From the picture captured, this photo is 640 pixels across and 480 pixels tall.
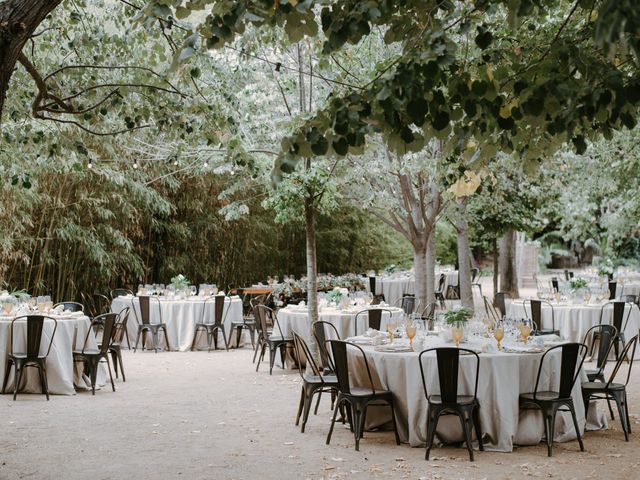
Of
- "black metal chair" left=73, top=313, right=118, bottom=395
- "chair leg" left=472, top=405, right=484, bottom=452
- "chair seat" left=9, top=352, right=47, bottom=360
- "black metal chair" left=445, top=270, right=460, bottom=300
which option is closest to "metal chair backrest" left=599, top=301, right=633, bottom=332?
"chair leg" left=472, top=405, right=484, bottom=452

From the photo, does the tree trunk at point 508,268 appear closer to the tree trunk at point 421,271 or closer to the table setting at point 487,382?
the tree trunk at point 421,271

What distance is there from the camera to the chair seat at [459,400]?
19.1 feet

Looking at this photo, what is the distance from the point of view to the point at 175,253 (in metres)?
15.6

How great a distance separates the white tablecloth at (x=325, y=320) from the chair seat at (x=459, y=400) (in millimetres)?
4014

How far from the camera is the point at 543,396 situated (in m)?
6.05

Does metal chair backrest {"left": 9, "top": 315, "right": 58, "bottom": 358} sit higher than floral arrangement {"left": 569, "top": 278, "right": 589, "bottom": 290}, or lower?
lower

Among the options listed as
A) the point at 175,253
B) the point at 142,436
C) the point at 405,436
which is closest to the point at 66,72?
the point at 142,436

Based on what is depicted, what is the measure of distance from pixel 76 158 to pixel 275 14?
440 cm

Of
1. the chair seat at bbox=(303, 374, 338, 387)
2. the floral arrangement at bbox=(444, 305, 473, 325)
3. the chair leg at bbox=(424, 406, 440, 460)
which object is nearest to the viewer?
the chair leg at bbox=(424, 406, 440, 460)

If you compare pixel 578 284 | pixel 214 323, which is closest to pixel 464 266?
pixel 578 284

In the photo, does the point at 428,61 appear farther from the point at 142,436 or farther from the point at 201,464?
the point at 142,436

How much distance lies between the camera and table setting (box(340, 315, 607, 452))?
6.05 metres

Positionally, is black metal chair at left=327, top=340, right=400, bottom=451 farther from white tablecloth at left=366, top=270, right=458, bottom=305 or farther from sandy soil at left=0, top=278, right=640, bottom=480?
white tablecloth at left=366, top=270, right=458, bottom=305

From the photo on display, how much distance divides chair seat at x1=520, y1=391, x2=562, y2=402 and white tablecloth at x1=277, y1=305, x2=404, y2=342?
394cm
